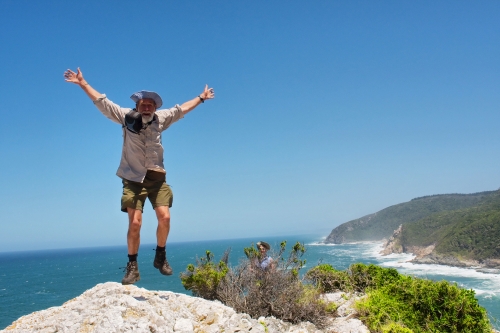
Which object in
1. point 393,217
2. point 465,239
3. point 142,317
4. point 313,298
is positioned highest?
point 393,217

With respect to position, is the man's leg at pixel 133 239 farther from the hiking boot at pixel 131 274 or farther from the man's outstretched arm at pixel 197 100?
the man's outstretched arm at pixel 197 100

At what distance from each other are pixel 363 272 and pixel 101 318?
8.17 meters

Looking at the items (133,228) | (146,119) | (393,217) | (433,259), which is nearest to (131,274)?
(133,228)

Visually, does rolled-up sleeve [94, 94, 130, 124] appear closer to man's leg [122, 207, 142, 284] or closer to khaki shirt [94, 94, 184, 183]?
khaki shirt [94, 94, 184, 183]

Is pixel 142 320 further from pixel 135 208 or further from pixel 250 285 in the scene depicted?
pixel 250 285

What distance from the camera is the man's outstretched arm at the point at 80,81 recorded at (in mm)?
4684

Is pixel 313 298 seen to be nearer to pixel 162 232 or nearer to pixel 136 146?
pixel 162 232

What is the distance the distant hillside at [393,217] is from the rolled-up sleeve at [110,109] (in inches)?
6105

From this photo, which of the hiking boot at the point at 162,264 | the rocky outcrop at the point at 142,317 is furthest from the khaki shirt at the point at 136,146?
the rocky outcrop at the point at 142,317

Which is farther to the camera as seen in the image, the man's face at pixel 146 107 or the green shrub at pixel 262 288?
the green shrub at pixel 262 288

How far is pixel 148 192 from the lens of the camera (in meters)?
4.96

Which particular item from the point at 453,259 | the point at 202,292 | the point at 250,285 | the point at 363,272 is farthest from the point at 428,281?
the point at 453,259

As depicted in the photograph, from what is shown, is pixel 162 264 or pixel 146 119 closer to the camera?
pixel 146 119

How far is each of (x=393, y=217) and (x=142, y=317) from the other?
17821 cm
